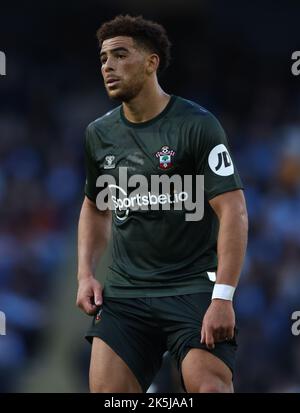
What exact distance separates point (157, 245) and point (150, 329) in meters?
0.41

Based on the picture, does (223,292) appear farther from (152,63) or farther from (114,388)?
(152,63)

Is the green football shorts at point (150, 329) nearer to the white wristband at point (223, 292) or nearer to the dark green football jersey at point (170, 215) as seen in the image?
the dark green football jersey at point (170, 215)

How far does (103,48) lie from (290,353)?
4720 mm

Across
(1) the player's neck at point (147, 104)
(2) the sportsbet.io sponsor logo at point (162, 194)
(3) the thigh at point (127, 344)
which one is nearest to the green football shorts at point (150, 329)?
(3) the thigh at point (127, 344)

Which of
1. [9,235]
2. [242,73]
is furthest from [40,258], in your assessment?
[242,73]

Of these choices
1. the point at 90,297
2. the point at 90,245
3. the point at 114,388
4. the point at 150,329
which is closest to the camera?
the point at 114,388

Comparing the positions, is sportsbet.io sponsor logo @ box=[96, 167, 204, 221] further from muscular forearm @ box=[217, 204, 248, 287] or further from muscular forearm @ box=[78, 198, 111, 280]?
muscular forearm @ box=[78, 198, 111, 280]

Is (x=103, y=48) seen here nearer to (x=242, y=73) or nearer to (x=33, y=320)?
(x=33, y=320)

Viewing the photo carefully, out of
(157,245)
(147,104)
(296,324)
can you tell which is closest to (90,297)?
(157,245)

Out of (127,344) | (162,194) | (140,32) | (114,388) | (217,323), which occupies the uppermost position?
(140,32)

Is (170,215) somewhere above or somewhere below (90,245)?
above

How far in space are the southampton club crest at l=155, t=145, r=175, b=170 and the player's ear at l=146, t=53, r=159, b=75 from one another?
1.43ft

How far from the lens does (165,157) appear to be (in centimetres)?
450

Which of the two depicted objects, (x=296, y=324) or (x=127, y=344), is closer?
(x=127, y=344)
